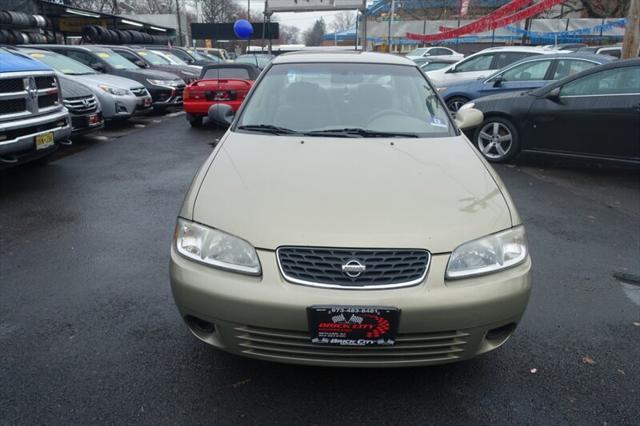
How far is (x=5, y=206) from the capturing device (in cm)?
492

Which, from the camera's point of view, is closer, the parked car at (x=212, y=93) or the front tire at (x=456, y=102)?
the front tire at (x=456, y=102)

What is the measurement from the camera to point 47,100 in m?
5.77

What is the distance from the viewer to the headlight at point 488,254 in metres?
2.05

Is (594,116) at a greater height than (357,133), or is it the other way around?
(357,133)

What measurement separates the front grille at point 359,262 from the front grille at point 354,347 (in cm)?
24

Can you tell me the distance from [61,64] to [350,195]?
876 centimetres

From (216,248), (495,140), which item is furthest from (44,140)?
(495,140)

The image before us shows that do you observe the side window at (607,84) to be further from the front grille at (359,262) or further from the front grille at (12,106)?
the front grille at (12,106)

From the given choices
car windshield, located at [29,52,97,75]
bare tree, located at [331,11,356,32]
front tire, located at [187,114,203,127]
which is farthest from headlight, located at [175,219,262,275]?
bare tree, located at [331,11,356,32]

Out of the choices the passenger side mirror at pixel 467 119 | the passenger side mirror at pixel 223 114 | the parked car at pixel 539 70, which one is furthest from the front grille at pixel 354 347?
the parked car at pixel 539 70

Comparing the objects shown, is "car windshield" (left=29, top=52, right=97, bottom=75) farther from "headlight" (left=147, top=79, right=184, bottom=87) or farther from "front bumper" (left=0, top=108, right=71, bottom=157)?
"front bumper" (left=0, top=108, right=71, bottom=157)

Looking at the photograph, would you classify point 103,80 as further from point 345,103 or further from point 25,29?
point 25,29

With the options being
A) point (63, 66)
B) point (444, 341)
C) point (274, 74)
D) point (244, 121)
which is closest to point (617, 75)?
point (274, 74)

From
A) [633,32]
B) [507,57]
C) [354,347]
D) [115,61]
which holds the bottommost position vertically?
[354,347]
